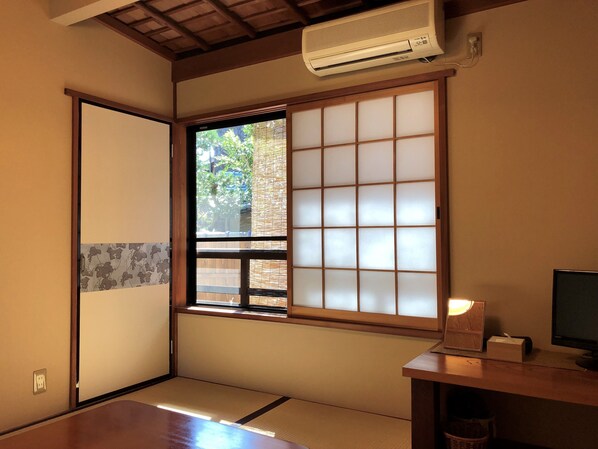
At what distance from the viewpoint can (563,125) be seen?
2.66 meters

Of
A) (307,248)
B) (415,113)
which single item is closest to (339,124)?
(415,113)

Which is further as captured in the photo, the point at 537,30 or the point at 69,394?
the point at 69,394

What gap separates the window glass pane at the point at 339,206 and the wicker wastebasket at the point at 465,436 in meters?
1.47

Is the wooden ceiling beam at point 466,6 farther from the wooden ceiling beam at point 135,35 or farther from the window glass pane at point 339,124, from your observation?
the wooden ceiling beam at point 135,35

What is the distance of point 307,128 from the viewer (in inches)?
141

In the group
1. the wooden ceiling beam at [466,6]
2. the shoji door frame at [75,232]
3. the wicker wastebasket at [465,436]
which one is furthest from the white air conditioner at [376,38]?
the wicker wastebasket at [465,436]

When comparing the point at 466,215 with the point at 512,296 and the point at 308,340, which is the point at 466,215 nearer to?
the point at 512,296

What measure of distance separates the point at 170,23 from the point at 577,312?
3.43 meters

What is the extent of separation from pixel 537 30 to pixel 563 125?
60cm

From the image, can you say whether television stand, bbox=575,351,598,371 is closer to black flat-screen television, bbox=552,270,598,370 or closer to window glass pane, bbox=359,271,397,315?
black flat-screen television, bbox=552,270,598,370

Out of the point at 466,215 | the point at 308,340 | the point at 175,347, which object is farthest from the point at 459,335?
the point at 175,347

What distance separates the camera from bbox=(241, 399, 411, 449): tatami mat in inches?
106

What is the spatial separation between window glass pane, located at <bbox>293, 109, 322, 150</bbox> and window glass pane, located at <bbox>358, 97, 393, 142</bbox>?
14.0 inches

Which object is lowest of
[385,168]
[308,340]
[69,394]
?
[69,394]
